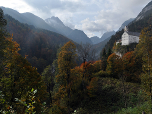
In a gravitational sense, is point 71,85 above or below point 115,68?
below

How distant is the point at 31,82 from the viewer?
1093 cm

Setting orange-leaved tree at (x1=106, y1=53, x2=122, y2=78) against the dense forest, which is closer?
the dense forest

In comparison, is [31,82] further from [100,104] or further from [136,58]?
[136,58]

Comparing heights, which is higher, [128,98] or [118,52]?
[118,52]

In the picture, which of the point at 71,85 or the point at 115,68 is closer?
the point at 71,85

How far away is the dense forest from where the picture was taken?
877 centimetres

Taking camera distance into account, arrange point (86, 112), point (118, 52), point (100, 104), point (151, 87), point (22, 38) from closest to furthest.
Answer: point (151, 87) < point (86, 112) < point (100, 104) < point (118, 52) < point (22, 38)

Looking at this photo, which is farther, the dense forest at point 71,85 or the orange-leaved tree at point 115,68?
the orange-leaved tree at point 115,68

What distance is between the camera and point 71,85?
1833 centimetres

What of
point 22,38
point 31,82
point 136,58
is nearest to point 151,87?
point 31,82

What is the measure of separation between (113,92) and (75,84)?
8.09m

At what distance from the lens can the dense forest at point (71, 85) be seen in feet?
28.8

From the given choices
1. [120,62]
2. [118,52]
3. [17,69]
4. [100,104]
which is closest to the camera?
[17,69]

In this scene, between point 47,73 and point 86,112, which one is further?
point 47,73
